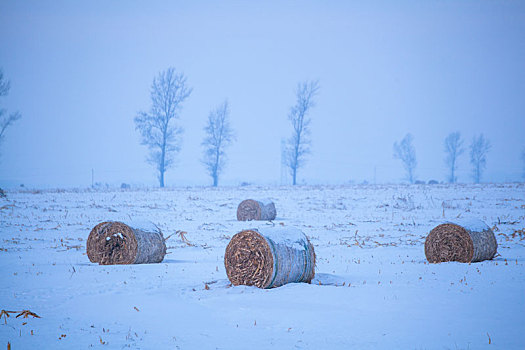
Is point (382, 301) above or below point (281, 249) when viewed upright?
below

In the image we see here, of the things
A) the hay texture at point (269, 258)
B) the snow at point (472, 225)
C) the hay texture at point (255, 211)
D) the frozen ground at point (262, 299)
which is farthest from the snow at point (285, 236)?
the hay texture at point (255, 211)

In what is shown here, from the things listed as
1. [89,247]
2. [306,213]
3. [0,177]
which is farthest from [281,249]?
[0,177]

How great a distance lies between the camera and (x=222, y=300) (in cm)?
682

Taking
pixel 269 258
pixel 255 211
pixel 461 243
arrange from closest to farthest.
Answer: pixel 269 258, pixel 461 243, pixel 255 211

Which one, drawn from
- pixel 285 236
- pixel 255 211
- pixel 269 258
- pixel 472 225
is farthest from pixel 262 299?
pixel 255 211

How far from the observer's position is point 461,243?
9.96 m

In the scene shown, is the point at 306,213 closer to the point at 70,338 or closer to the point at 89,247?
the point at 89,247

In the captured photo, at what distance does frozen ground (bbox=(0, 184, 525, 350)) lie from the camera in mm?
5082

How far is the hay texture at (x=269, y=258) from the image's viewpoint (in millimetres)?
7441

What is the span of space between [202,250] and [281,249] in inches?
240

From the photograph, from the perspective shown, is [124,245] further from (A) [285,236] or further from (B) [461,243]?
(B) [461,243]

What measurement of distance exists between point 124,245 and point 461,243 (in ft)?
23.9

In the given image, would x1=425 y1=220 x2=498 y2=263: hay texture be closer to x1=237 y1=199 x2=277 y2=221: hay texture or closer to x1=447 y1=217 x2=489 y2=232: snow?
x1=447 y1=217 x2=489 y2=232: snow

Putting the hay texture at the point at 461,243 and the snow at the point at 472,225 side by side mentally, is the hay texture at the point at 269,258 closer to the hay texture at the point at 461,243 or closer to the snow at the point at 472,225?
the hay texture at the point at 461,243
